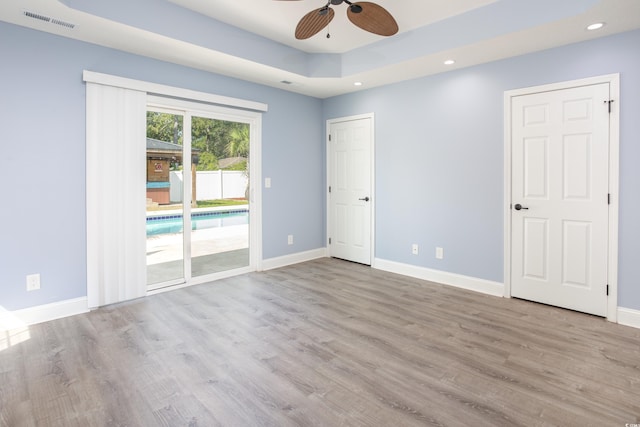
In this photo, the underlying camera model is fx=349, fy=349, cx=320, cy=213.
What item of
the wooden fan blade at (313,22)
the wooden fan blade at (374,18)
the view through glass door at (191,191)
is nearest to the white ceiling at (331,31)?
the wooden fan blade at (313,22)

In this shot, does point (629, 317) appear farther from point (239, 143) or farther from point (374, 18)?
point (239, 143)

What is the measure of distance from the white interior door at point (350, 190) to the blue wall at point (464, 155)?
0.20m

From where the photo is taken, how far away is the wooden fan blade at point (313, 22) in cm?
259

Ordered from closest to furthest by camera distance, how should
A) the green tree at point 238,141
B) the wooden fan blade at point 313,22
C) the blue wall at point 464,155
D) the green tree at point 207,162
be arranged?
the wooden fan blade at point 313,22 < the blue wall at point 464,155 < the green tree at point 207,162 < the green tree at point 238,141

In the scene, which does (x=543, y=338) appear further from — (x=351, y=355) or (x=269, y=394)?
(x=269, y=394)

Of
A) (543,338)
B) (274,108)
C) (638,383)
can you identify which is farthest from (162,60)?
(638,383)

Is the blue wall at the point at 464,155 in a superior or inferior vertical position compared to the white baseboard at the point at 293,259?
superior

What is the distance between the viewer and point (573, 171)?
133 inches

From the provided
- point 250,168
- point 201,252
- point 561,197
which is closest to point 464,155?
point 561,197

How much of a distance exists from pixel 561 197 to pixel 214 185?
12.8ft

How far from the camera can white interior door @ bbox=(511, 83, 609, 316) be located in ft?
10.6

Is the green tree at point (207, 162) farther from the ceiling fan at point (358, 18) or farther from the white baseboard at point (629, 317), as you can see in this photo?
the white baseboard at point (629, 317)

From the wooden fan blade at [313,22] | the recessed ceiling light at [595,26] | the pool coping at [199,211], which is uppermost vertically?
the recessed ceiling light at [595,26]

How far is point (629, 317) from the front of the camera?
307 centimetres
